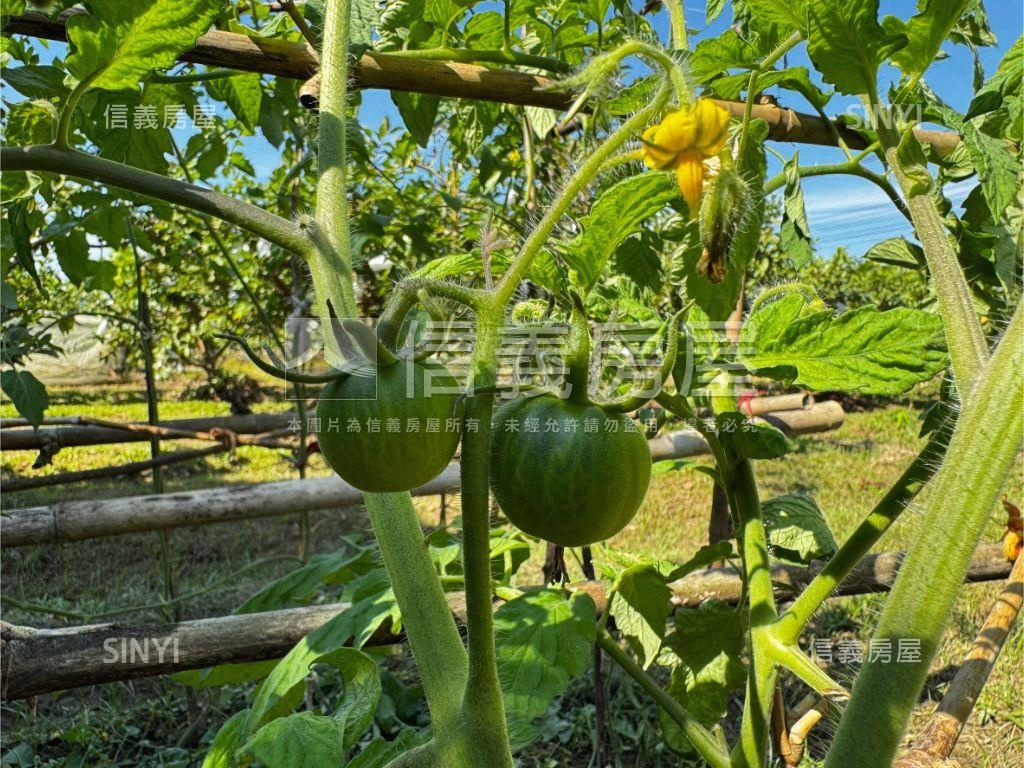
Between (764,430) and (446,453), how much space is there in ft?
1.98

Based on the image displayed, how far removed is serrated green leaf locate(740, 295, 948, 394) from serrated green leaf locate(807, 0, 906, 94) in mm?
267

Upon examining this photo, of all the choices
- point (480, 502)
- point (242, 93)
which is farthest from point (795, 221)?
point (242, 93)

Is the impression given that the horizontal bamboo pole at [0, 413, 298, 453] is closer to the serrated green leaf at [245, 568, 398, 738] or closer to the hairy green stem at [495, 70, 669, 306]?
the serrated green leaf at [245, 568, 398, 738]

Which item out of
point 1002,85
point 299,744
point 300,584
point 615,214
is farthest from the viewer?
point 300,584

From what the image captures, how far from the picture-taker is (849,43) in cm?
83

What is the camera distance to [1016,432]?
56cm

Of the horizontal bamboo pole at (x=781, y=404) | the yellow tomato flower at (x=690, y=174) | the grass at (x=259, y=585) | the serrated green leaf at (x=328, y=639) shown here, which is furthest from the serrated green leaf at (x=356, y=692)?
the horizontal bamboo pole at (x=781, y=404)

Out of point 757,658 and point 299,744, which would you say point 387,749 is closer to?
point 299,744

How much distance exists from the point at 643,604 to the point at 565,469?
748 mm

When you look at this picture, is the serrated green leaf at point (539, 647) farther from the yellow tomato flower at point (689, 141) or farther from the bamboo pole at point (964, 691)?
the yellow tomato flower at point (689, 141)

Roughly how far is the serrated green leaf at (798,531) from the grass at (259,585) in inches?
10.3

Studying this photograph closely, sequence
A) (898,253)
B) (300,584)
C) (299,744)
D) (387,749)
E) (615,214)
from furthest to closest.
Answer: (300,584)
(898,253)
(387,749)
(299,744)
(615,214)

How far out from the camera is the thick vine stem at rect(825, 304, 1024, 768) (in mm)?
564

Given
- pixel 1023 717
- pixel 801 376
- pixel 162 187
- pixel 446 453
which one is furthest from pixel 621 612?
pixel 1023 717
